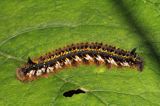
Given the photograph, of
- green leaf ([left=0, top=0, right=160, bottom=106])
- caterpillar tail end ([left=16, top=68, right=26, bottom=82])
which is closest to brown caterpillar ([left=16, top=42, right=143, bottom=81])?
caterpillar tail end ([left=16, top=68, right=26, bottom=82])

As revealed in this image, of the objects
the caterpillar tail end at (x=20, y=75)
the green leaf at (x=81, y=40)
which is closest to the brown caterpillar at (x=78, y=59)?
the caterpillar tail end at (x=20, y=75)

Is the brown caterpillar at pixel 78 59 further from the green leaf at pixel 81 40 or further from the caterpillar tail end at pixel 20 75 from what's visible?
the green leaf at pixel 81 40

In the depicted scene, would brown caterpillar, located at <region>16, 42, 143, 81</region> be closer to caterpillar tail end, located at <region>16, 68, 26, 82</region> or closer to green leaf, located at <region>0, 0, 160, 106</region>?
caterpillar tail end, located at <region>16, 68, 26, 82</region>

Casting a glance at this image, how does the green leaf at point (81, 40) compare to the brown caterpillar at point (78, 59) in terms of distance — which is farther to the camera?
the brown caterpillar at point (78, 59)

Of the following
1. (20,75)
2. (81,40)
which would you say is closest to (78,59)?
(81,40)

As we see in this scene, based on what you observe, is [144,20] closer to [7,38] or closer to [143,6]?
[143,6]

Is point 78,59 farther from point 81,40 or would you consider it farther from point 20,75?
point 20,75

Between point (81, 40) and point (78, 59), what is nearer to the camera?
point (78, 59)

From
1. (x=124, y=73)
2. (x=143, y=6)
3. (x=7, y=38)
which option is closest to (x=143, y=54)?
(x=124, y=73)
